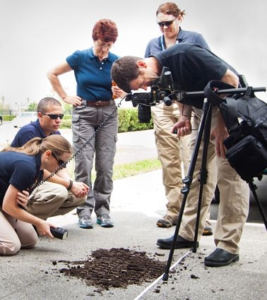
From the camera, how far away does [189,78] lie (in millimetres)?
3203

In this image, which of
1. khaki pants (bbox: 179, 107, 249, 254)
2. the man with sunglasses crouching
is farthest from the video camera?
the man with sunglasses crouching

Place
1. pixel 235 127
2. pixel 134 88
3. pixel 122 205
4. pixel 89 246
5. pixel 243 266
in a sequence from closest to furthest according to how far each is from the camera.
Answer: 1. pixel 235 127
2. pixel 134 88
3. pixel 243 266
4. pixel 89 246
5. pixel 122 205

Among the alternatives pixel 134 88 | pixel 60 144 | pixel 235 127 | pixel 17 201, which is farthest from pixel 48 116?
pixel 235 127

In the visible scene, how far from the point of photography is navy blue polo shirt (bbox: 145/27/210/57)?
4.39 metres

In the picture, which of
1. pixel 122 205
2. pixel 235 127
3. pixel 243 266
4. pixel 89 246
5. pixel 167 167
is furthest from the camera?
pixel 122 205

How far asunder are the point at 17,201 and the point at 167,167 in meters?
1.52

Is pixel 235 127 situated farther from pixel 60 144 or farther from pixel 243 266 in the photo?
pixel 60 144

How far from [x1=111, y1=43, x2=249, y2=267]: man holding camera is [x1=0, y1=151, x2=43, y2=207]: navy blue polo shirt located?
0.80 m

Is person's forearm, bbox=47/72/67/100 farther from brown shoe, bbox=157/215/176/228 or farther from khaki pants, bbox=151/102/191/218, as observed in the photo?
brown shoe, bbox=157/215/176/228

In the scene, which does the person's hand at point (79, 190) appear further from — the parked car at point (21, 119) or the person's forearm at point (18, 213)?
the parked car at point (21, 119)

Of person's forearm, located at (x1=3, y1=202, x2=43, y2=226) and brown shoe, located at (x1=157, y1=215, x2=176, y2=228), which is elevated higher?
person's forearm, located at (x1=3, y1=202, x2=43, y2=226)

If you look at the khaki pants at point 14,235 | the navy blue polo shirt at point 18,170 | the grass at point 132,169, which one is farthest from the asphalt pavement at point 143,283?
the grass at point 132,169

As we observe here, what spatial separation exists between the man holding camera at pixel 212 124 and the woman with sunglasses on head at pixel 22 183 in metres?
0.72

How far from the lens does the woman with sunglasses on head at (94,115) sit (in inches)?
177
